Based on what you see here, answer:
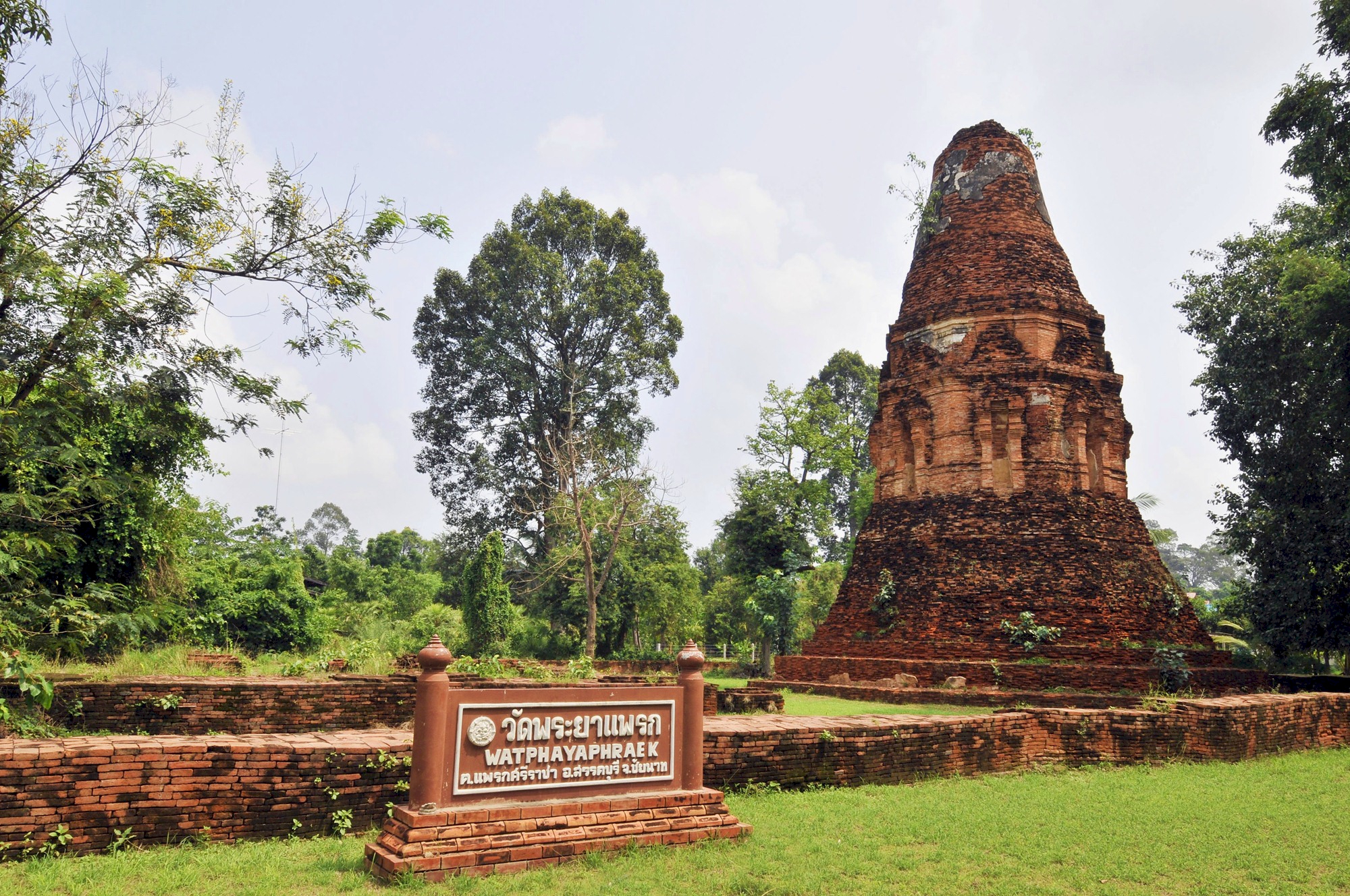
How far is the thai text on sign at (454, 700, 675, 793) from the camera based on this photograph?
4.39m

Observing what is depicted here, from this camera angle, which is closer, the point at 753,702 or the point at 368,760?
the point at 368,760

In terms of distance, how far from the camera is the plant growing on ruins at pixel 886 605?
1461cm


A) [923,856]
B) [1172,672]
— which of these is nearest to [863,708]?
[1172,672]

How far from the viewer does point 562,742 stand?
4641mm

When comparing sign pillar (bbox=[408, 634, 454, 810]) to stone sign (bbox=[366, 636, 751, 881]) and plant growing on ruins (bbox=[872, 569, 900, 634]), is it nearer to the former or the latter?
stone sign (bbox=[366, 636, 751, 881])

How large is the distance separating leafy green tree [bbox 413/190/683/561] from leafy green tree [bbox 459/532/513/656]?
21.5 ft

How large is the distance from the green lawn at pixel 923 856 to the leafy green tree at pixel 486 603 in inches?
612

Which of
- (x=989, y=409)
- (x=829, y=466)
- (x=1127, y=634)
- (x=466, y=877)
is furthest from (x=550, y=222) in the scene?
(x=466, y=877)

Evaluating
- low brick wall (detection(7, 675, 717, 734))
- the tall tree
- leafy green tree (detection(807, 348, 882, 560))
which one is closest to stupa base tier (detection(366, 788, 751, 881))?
low brick wall (detection(7, 675, 717, 734))

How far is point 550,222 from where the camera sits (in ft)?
94.4

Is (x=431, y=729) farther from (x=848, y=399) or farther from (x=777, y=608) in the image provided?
(x=848, y=399)

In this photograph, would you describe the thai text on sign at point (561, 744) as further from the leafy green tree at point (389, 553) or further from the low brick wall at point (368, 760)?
the leafy green tree at point (389, 553)

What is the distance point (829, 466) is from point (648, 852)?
25080 mm

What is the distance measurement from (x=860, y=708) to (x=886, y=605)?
125 inches
